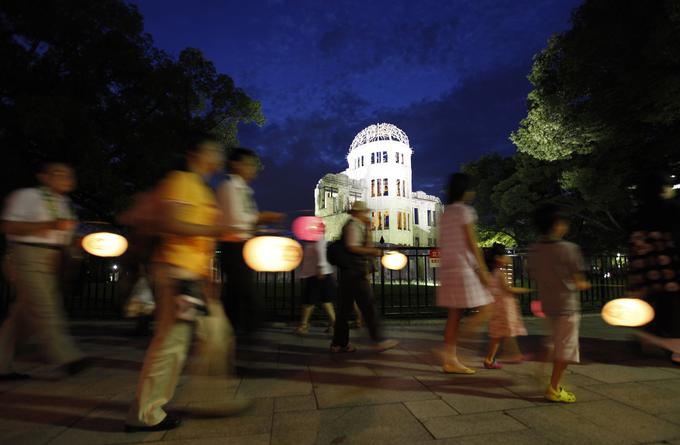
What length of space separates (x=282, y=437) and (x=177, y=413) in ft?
3.05

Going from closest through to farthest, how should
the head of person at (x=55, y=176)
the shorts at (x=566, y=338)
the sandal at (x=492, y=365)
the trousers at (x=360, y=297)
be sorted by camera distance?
1. the shorts at (x=566, y=338)
2. the head of person at (x=55, y=176)
3. the sandal at (x=492, y=365)
4. the trousers at (x=360, y=297)

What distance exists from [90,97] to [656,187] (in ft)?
43.4

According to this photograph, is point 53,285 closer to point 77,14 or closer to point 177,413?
point 177,413

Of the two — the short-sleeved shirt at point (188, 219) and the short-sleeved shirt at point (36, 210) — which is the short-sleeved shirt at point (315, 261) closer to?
the short-sleeved shirt at point (36, 210)

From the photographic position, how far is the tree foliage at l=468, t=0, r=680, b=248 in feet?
34.6

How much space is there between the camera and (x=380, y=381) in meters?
3.65

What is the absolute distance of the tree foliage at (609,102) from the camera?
1055cm

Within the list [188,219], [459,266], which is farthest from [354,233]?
[188,219]

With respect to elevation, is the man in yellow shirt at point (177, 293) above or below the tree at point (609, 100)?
below

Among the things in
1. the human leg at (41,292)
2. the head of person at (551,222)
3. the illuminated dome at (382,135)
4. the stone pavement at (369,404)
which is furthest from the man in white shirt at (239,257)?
the illuminated dome at (382,135)

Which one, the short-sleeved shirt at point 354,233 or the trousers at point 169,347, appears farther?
the short-sleeved shirt at point 354,233

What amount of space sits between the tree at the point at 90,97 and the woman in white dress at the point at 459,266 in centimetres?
731

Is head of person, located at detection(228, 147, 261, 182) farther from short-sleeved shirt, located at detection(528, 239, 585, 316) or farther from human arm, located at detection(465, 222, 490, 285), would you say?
short-sleeved shirt, located at detection(528, 239, 585, 316)

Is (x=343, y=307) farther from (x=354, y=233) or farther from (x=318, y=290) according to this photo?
(x=318, y=290)
